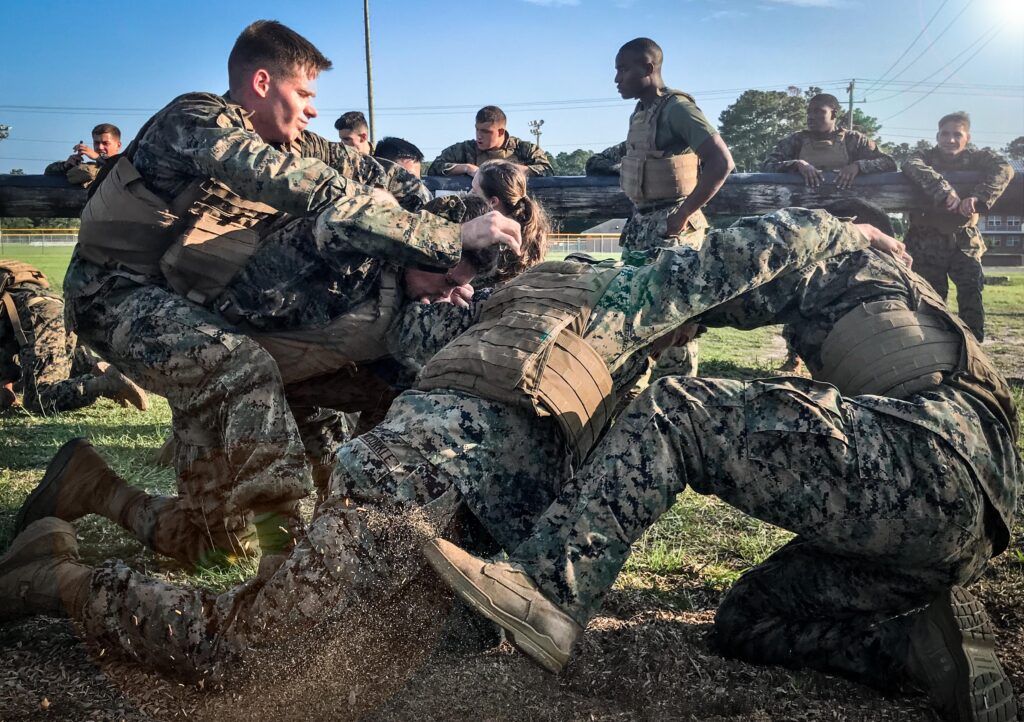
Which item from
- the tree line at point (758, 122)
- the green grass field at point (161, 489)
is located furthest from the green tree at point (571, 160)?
the green grass field at point (161, 489)

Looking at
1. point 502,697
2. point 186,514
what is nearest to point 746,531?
point 502,697

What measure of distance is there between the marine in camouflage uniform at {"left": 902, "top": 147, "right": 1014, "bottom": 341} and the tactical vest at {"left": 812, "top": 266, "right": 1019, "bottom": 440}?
7329mm

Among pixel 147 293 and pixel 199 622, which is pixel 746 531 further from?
pixel 147 293

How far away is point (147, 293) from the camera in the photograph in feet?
12.1

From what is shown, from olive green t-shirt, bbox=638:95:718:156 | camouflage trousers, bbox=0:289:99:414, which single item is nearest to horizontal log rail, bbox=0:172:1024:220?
camouflage trousers, bbox=0:289:99:414

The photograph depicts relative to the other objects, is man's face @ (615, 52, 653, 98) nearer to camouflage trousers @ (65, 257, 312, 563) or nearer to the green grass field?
the green grass field

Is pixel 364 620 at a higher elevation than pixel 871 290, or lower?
lower

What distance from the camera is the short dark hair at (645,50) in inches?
254

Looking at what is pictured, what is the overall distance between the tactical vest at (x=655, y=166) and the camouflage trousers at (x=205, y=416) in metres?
3.85

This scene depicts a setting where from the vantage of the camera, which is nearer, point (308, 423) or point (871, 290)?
point (871, 290)

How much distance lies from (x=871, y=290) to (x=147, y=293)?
9.52 ft

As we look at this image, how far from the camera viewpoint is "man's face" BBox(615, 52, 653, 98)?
6.46 meters

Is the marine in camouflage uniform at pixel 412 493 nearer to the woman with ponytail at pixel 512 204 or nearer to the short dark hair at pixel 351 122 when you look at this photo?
the woman with ponytail at pixel 512 204

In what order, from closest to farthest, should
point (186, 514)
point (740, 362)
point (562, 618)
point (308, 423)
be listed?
point (562, 618)
point (186, 514)
point (308, 423)
point (740, 362)
